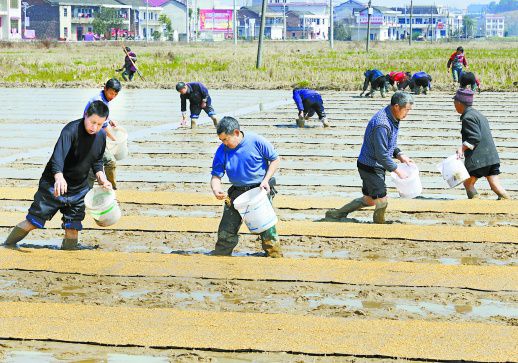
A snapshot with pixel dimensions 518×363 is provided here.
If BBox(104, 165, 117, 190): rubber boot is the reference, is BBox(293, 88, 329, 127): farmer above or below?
above

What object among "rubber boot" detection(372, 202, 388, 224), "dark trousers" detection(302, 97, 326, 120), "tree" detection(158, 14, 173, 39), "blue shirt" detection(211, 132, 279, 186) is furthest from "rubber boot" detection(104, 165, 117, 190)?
"tree" detection(158, 14, 173, 39)

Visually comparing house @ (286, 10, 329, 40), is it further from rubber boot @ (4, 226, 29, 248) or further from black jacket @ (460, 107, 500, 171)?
rubber boot @ (4, 226, 29, 248)

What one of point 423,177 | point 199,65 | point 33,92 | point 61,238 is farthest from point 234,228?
point 199,65

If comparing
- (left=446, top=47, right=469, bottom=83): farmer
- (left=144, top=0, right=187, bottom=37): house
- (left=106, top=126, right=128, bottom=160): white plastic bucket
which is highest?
(left=144, top=0, right=187, bottom=37): house

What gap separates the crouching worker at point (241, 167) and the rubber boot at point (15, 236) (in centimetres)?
155

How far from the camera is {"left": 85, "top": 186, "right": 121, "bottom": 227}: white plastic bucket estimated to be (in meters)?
7.57

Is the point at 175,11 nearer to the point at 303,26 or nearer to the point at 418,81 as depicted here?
the point at 303,26

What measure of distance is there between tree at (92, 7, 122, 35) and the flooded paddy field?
101 meters

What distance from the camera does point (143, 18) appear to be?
442ft

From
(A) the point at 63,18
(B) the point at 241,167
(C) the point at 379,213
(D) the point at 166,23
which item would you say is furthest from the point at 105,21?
(B) the point at 241,167

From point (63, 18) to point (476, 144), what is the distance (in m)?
110

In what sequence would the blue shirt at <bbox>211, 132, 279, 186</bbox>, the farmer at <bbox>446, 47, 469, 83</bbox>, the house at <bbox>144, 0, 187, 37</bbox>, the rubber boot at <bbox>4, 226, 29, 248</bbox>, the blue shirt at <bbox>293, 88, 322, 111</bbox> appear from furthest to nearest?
the house at <bbox>144, 0, 187, 37</bbox>
the farmer at <bbox>446, 47, 469, 83</bbox>
the blue shirt at <bbox>293, 88, 322, 111</bbox>
the rubber boot at <bbox>4, 226, 29, 248</bbox>
the blue shirt at <bbox>211, 132, 279, 186</bbox>

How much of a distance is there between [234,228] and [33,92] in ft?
71.5

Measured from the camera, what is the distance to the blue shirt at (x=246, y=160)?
733cm
